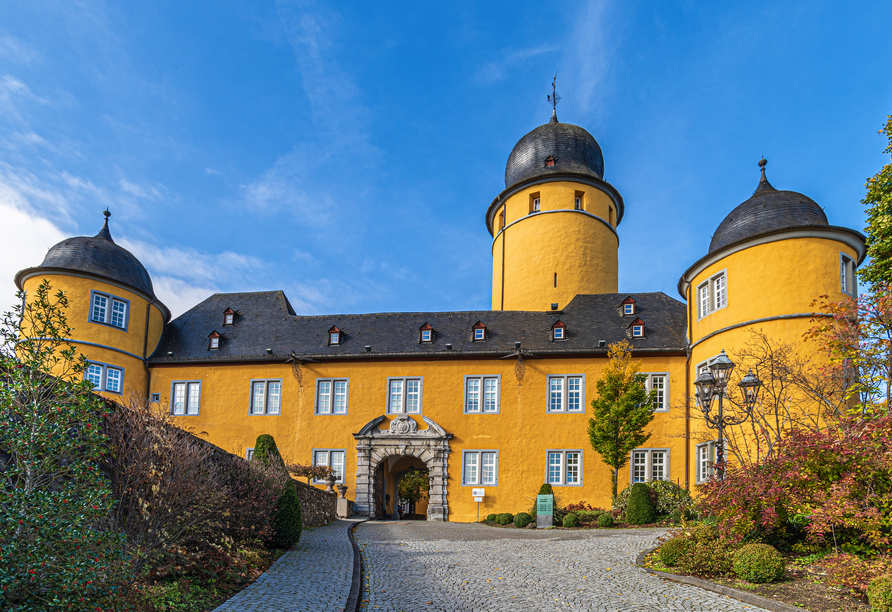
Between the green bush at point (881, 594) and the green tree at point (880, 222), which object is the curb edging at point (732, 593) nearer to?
the green bush at point (881, 594)

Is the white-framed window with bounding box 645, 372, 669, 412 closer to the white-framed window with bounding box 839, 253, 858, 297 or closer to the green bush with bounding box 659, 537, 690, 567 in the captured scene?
the white-framed window with bounding box 839, 253, 858, 297

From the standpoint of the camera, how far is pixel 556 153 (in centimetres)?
3425

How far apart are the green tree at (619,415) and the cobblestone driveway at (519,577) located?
580 cm

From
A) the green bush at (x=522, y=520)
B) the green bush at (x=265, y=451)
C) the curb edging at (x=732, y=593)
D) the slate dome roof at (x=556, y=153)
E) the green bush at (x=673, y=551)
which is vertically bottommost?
the green bush at (x=522, y=520)

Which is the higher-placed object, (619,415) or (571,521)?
(619,415)

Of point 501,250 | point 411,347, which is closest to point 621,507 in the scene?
point 411,347

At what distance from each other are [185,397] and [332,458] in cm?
691

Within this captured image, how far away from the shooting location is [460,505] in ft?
84.4

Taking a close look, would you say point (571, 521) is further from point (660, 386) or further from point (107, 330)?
point (107, 330)

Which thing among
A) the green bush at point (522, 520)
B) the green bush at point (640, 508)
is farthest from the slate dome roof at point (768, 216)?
the green bush at point (522, 520)

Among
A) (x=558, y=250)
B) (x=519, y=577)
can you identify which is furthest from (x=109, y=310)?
(x=519, y=577)

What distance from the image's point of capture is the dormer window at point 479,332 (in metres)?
27.4

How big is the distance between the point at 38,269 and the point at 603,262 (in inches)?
952

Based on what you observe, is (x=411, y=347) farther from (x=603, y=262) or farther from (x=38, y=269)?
(x=38, y=269)
